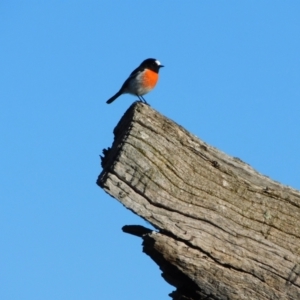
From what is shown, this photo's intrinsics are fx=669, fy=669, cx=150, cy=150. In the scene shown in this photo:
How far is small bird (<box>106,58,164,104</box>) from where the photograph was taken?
9.89 meters

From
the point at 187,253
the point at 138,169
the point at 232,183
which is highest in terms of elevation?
the point at 232,183

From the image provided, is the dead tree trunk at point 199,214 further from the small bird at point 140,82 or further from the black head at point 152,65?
the black head at point 152,65

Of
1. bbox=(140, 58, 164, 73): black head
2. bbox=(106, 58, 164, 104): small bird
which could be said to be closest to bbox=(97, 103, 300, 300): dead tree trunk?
bbox=(106, 58, 164, 104): small bird

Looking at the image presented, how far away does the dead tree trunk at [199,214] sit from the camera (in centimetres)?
247

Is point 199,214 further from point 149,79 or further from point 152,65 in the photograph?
point 152,65

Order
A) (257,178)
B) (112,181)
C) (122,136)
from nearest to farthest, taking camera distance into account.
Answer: (112,181)
(122,136)
(257,178)

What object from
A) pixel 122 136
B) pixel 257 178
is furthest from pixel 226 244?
pixel 122 136

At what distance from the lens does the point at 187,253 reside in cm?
251

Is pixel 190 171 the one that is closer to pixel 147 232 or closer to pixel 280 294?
pixel 147 232

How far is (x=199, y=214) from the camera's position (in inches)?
102

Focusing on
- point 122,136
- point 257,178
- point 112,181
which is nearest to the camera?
point 112,181

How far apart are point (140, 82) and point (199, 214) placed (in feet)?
24.3

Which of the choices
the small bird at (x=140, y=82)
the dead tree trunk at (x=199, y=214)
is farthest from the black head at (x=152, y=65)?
the dead tree trunk at (x=199, y=214)

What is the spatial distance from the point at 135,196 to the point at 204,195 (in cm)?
34
